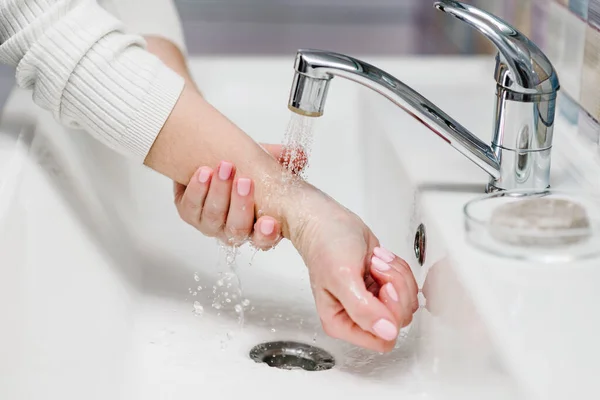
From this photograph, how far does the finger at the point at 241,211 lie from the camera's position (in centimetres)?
70

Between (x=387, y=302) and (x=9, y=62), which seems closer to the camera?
(x=387, y=302)

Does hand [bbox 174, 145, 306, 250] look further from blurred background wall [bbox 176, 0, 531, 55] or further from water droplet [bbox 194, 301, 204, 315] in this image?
blurred background wall [bbox 176, 0, 531, 55]

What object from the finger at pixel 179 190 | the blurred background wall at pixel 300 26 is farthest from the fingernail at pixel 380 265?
the blurred background wall at pixel 300 26

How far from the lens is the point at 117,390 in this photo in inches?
25.7

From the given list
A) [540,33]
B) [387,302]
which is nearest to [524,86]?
[387,302]

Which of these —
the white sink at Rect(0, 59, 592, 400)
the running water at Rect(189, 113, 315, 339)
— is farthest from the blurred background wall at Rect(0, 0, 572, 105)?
the running water at Rect(189, 113, 315, 339)

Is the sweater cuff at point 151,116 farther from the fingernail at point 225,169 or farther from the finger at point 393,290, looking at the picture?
the finger at point 393,290

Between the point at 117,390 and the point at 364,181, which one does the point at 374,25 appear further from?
the point at 117,390

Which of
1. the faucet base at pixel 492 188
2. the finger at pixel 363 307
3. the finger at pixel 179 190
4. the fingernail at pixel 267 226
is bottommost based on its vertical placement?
the finger at pixel 363 307

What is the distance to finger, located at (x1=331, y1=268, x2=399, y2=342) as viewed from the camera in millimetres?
594

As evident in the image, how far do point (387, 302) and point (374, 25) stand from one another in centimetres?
139

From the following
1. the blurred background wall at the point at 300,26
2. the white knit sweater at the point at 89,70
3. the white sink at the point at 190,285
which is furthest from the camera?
the blurred background wall at the point at 300,26

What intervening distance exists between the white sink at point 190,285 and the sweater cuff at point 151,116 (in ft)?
0.26

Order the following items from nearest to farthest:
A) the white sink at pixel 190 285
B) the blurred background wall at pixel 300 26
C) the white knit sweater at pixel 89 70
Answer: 1. the white sink at pixel 190 285
2. the white knit sweater at pixel 89 70
3. the blurred background wall at pixel 300 26
